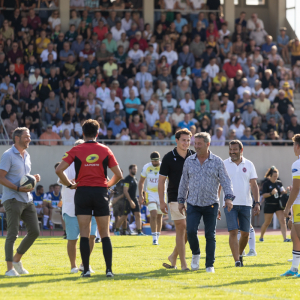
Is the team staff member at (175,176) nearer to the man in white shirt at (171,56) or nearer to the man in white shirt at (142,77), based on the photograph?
the man in white shirt at (142,77)

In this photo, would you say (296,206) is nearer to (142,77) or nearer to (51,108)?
(51,108)

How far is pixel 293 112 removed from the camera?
75.8ft

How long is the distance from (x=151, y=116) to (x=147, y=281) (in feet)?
46.7

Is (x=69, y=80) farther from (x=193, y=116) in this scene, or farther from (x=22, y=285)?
(x=22, y=285)

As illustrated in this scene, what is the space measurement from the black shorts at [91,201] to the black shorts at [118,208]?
450 inches

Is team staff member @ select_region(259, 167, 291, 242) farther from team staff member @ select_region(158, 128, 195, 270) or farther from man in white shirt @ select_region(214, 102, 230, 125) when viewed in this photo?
team staff member @ select_region(158, 128, 195, 270)

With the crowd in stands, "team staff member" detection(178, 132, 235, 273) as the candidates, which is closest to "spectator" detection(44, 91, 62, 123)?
the crowd in stands

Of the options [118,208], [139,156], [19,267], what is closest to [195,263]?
[19,267]

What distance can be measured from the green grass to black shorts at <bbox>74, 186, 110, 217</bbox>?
2.88 ft

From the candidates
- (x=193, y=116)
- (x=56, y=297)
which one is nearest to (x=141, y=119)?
(x=193, y=116)

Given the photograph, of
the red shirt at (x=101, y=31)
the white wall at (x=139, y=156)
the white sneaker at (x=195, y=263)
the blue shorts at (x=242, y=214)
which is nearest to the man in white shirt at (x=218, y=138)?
the white wall at (x=139, y=156)

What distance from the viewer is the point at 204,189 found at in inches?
327

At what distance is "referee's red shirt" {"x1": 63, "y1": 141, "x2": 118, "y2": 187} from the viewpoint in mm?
7527

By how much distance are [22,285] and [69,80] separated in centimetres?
1495
